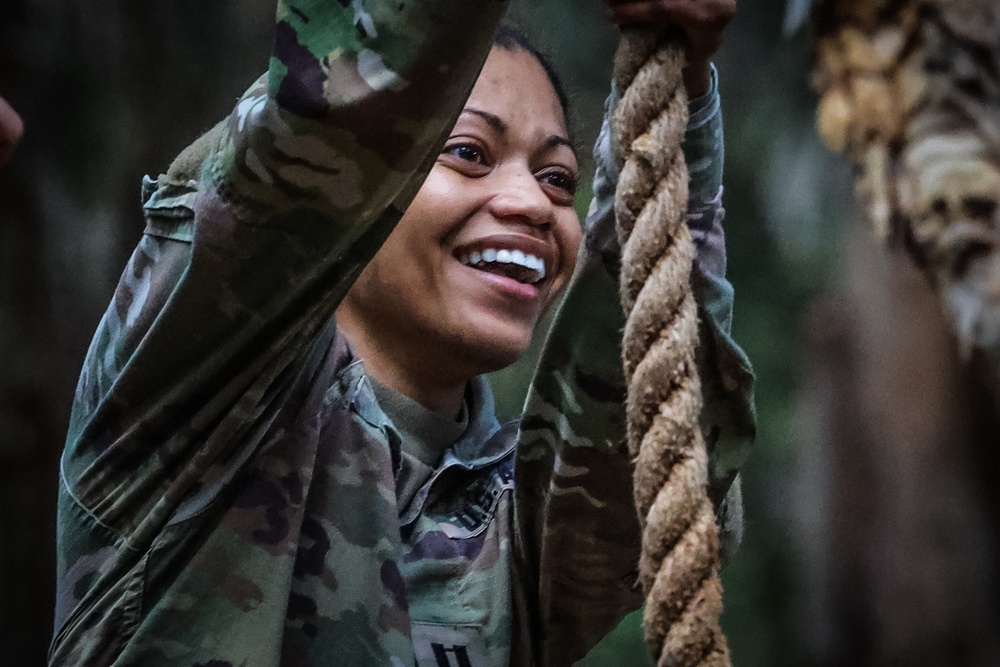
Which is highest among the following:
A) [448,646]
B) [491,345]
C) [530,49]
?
[530,49]

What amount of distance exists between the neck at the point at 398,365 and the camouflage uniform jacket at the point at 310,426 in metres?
0.08

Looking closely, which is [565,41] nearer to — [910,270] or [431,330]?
[910,270]

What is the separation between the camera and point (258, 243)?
75 centimetres

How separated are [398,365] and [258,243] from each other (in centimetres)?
31

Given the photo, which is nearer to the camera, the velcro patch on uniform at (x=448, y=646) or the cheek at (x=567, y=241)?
the velcro patch on uniform at (x=448, y=646)

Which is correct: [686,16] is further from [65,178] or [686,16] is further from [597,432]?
[65,178]

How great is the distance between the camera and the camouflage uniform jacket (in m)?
0.70

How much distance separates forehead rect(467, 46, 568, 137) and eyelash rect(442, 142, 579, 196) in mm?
33

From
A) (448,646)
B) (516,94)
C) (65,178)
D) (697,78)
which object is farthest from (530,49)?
(65,178)

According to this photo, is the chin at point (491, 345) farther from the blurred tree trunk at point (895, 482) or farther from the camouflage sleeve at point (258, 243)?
the blurred tree trunk at point (895, 482)

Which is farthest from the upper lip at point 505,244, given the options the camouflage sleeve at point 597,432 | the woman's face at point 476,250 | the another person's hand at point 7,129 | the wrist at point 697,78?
the another person's hand at point 7,129

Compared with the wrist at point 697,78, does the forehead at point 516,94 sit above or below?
above

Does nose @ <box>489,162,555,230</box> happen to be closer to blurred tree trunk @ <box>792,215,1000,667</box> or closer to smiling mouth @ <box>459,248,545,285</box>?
smiling mouth @ <box>459,248,545,285</box>

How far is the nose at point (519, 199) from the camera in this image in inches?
39.5
